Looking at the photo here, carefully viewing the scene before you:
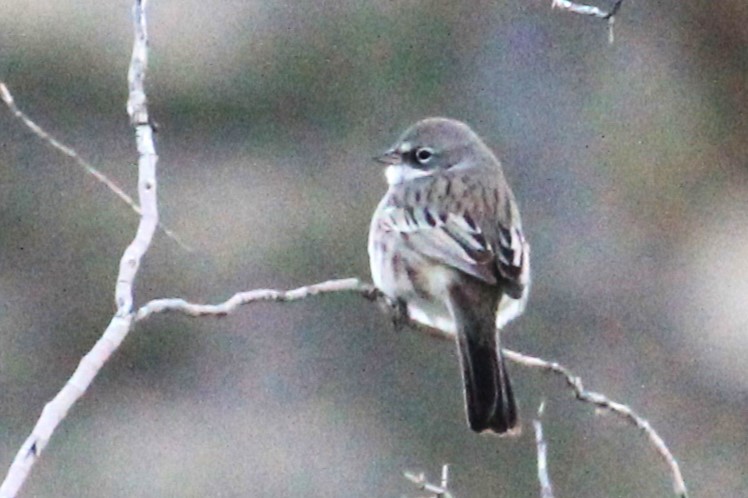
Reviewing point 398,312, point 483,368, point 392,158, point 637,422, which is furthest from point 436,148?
point 637,422

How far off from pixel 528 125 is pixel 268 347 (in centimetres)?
228

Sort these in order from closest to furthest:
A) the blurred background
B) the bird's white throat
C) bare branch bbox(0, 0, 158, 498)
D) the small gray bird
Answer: bare branch bbox(0, 0, 158, 498) → the small gray bird → the bird's white throat → the blurred background

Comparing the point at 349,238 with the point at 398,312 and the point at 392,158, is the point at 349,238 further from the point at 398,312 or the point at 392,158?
the point at 398,312

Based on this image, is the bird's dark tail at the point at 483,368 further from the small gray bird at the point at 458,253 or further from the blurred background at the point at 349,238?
the blurred background at the point at 349,238

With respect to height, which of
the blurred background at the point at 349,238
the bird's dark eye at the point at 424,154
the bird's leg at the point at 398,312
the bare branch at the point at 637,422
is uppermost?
the bare branch at the point at 637,422

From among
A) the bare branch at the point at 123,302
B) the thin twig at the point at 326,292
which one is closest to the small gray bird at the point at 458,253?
the thin twig at the point at 326,292

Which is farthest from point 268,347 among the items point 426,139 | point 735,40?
point 426,139

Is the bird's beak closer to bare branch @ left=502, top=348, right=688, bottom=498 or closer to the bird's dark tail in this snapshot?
the bird's dark tail

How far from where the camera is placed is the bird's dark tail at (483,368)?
5008 mm

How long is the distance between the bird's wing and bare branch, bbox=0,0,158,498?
160 centimetres

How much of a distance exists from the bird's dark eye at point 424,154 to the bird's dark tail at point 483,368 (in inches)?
35.3

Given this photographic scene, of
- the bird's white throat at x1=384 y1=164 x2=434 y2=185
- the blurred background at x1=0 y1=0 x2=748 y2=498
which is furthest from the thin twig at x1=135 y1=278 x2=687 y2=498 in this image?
the blurred background at x1=0 y1=0 x2=748 y2=498

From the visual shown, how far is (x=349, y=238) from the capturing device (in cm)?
1143

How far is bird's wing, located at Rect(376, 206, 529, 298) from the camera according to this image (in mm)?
5410
